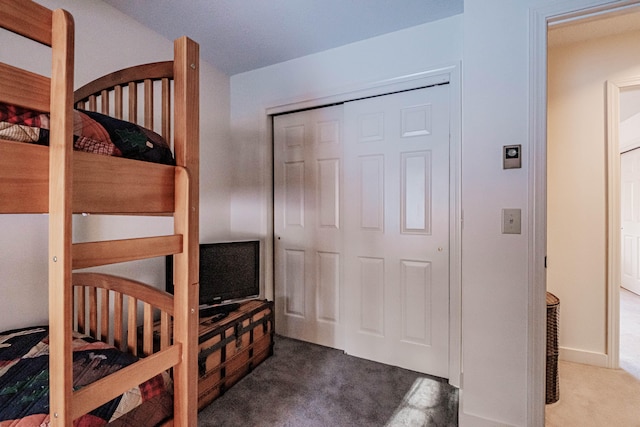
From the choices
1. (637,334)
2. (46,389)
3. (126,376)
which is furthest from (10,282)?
(637,334)

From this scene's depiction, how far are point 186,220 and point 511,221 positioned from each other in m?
1.44

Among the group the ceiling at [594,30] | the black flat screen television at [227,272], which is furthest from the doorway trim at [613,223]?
the black flat screen television at [227,272]

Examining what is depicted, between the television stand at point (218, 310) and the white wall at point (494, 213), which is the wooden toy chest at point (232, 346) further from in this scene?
the white wall at point (494, 213)

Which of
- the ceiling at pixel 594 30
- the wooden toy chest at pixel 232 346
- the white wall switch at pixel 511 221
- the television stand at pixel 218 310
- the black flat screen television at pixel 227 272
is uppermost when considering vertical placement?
the ceiling at pixel 594 30

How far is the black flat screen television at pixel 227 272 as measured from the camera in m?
2.04

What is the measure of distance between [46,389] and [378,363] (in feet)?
6.22

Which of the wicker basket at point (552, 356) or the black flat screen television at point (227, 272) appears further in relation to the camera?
the black flat screen television at point (227, 272)

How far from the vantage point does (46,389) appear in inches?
36.8

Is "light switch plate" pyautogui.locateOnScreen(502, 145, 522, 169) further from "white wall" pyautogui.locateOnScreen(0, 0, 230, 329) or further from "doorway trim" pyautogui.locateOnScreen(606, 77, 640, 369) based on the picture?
"white wall" pyautogui.locateOnScreen(0, 0, 230, 329)

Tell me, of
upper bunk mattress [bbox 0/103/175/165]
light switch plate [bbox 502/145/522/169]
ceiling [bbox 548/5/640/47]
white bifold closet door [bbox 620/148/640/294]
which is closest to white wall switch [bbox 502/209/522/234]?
light switch plate [bbox 502/145/522/169]

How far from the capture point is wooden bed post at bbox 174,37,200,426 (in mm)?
938

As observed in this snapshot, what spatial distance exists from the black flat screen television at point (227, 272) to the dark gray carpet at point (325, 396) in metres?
0.55

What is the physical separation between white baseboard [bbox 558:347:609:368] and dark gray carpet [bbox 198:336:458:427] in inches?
41.3

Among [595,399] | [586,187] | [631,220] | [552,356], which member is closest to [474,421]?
[552,356]
